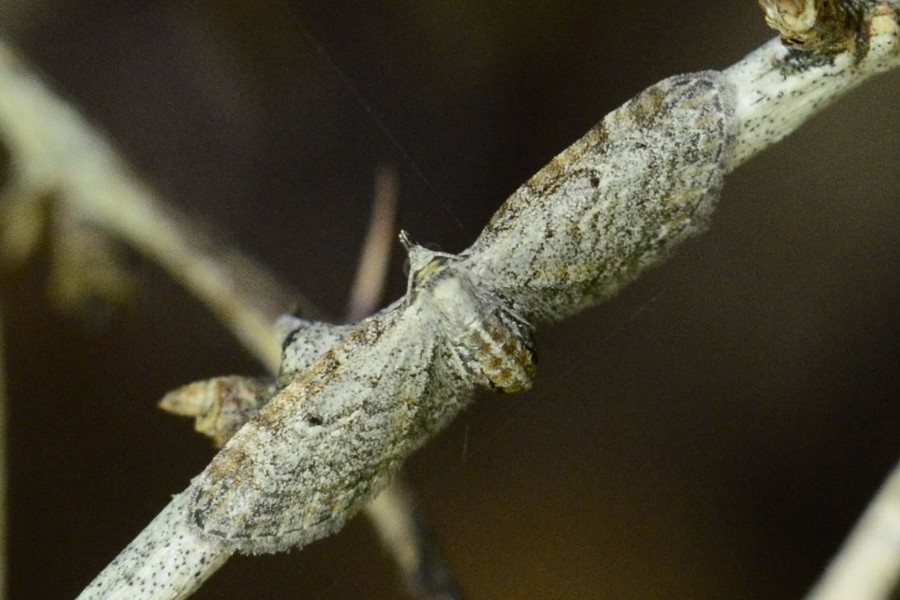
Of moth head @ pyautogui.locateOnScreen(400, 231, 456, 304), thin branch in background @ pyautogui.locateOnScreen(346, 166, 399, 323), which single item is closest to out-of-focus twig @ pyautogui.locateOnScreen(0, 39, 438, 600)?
thin branch in background @ pyautogui.locateOnScreen(346, 166, 399, 323)

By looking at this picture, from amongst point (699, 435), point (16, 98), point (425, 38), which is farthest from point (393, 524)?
point (16, 98)

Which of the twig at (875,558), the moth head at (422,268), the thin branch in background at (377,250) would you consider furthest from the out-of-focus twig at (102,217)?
the twig at (875,558)

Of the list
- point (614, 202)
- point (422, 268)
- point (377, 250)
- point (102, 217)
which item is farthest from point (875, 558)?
point (102, 217)

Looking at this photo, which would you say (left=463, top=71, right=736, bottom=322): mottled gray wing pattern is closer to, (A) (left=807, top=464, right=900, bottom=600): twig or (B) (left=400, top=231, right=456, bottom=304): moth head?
(B) (left=400, top=231, right=456, bottom=304): moth head

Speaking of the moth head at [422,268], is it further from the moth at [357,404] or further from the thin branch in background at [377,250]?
the thin branch in background at [377,250]

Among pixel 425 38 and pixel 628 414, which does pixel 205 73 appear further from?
pixel 628 414
